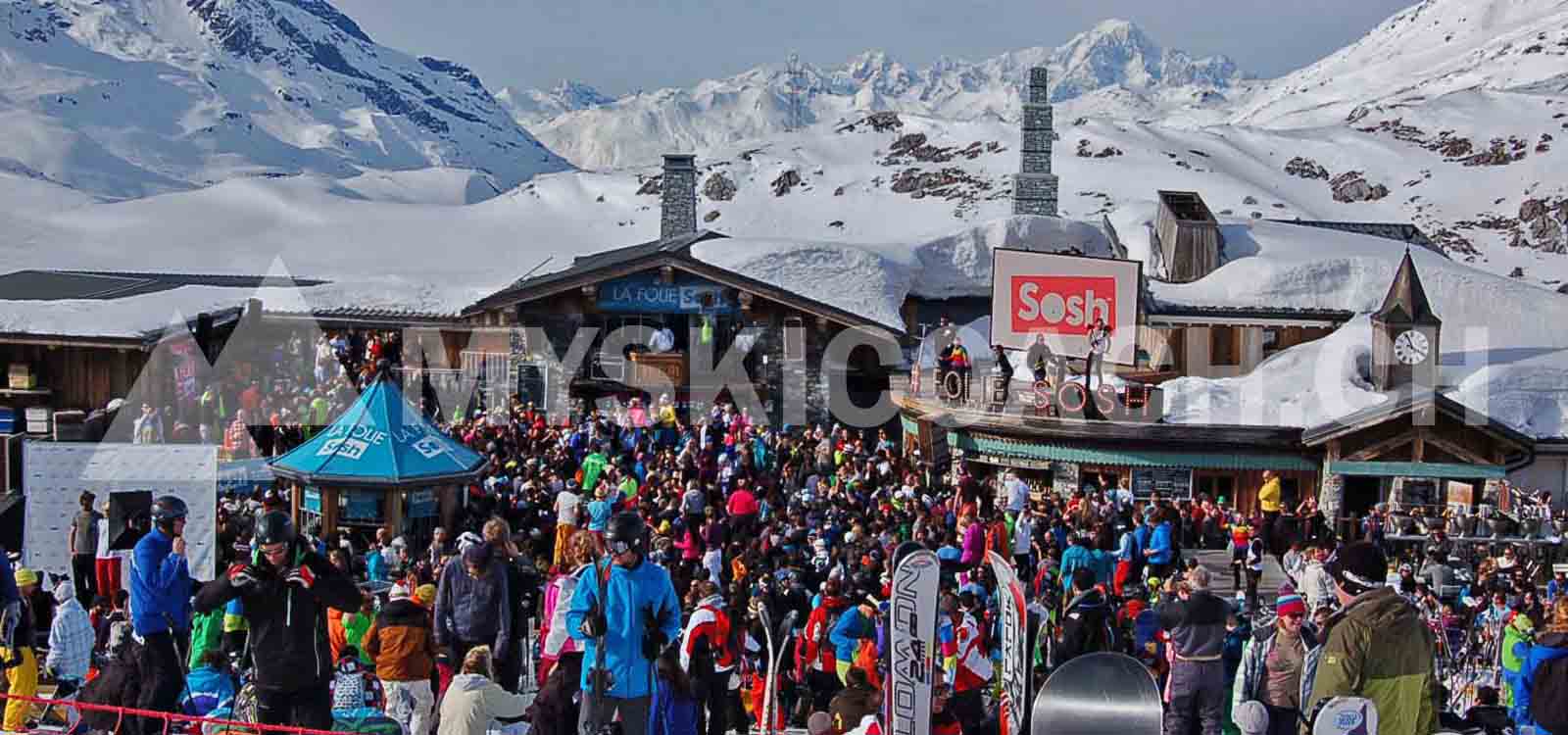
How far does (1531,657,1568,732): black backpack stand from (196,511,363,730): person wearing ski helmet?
6.52 metres

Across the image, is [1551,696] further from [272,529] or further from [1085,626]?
[272,529]

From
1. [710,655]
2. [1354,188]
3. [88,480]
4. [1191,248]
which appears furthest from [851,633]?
[1354,188]

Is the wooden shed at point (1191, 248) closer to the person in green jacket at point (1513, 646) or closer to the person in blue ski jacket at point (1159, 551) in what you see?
the person in blue ski jacket at point (1159, 551)

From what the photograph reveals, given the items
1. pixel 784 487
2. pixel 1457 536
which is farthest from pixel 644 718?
pixel 1457 536

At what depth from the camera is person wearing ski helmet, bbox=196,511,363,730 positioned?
834cm

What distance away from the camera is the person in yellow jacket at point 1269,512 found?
19.6m

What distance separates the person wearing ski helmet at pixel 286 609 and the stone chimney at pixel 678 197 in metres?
39.5

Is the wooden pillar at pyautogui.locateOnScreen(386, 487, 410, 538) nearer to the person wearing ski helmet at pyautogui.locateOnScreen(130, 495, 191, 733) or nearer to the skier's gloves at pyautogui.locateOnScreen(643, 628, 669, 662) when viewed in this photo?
the person wearing ski helmet at pyautogui.locateOnScreen(130, 495, 191, 733)

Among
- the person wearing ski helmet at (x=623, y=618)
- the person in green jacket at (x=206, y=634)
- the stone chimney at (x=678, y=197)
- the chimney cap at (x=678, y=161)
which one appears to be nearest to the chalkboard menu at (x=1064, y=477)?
the person in green jacket at (x=206, y=634)

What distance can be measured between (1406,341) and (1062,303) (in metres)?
5.57

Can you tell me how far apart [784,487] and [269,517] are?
13.4 metres

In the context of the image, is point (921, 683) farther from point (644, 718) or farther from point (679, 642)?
point (679, 642)

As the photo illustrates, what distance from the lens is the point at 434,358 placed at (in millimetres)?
31531

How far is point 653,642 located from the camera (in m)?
8.63
